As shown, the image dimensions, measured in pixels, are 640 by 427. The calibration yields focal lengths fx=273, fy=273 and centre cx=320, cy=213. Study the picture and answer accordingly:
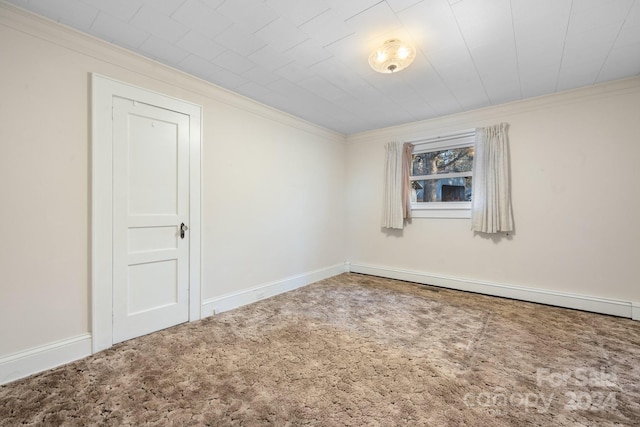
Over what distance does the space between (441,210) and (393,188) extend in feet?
2.62

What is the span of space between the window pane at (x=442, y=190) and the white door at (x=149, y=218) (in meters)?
3.41

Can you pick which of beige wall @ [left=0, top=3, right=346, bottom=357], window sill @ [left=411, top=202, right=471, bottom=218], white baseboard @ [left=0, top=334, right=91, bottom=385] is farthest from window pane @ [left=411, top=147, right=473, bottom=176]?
white baseboard @ [left=0, top=334, right=91, bottom=385]

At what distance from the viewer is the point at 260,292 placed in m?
3.49

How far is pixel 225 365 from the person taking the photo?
201 cm

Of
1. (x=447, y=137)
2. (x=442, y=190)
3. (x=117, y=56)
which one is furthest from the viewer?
(x=442, y=190)

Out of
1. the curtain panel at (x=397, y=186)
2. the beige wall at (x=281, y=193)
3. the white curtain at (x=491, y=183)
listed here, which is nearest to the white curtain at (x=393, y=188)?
the curtain panel at (x=397, y=186)

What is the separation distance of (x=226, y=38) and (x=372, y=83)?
1513mm

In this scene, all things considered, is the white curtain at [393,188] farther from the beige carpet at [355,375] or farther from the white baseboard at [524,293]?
the beige carpet at [355,375]

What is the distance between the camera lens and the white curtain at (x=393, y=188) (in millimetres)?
4371

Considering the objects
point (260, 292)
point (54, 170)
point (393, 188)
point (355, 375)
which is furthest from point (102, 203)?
point (393, 188)

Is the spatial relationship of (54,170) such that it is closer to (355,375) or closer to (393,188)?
(355,375)

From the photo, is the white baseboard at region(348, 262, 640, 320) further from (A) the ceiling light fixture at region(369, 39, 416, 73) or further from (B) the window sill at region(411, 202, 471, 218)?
(A) the ceiling light fixture at region(369, 39, 416, 73)

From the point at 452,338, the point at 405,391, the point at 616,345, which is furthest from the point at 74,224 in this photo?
the point at 616,345

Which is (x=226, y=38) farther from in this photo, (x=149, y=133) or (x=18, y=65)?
(x=18, y=65)
